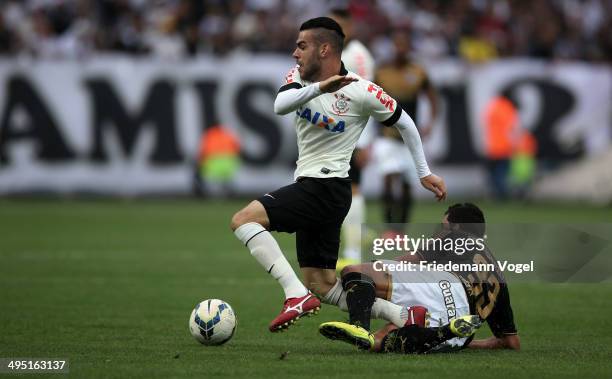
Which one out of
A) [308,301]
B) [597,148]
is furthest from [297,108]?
[597,148]

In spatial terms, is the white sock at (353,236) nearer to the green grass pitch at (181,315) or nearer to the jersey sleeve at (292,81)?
the green grass pitch at (181,315)

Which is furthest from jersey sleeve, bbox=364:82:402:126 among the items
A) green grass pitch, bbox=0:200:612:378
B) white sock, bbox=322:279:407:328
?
green grass pitch, bbox=0:200:612:378

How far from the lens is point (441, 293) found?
7461 millimetres

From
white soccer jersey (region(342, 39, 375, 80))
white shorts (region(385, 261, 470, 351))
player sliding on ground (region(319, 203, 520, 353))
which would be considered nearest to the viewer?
player sliding on ground (region(319, 203, 520, 353))

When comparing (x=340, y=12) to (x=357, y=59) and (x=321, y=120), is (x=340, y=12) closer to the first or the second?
(x=357, y=59)

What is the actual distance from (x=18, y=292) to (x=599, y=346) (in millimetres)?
5280

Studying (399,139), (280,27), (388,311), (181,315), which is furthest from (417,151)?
(280,27)

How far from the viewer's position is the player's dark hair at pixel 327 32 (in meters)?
7.57

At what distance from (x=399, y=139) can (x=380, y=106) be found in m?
6.63

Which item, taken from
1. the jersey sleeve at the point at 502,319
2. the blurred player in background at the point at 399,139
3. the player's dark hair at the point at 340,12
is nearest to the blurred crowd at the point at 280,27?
the blurred player in background at the point at 399,139

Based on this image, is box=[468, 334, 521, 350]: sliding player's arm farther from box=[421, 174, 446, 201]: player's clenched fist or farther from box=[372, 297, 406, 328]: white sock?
box=[421, 174, 446, 201]: player's clenched fist

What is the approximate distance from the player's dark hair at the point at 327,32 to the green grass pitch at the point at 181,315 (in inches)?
77.9

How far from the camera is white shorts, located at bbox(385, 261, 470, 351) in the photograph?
7422mm

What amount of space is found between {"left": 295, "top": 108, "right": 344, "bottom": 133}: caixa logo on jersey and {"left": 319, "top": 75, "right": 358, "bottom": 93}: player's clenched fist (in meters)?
0.50
